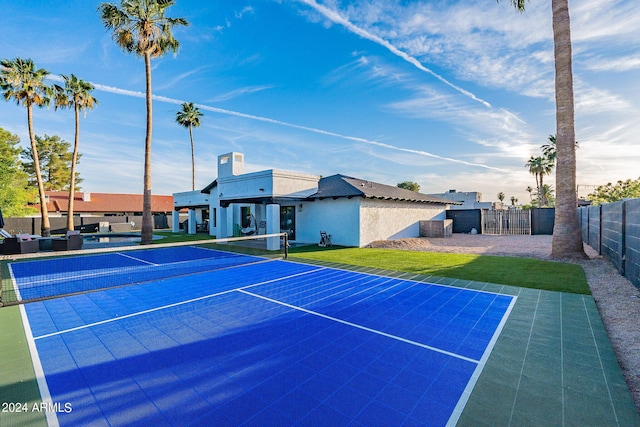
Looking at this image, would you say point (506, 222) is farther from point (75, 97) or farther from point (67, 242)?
point (75, 97)

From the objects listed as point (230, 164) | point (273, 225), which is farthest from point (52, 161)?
point (273, 225)

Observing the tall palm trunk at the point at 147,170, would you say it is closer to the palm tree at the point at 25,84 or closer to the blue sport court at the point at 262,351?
the palm tree at the point at 25,84

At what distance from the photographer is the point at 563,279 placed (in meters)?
9.34

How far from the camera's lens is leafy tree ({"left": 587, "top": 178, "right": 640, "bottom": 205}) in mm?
44125

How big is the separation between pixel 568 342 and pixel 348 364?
4064 mm

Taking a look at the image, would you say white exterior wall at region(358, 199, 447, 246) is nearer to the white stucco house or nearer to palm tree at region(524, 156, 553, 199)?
the white stucco house

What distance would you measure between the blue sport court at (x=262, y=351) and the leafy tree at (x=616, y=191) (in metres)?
55.6

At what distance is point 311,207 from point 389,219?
6.12 metres

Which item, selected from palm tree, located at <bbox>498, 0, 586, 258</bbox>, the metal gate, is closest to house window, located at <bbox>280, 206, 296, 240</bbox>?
palm tree, located at <bbox>498, 0, 586, 258</bbox>

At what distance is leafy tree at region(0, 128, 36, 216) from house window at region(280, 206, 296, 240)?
2495 centimetres

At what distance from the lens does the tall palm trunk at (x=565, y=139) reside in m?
12.7

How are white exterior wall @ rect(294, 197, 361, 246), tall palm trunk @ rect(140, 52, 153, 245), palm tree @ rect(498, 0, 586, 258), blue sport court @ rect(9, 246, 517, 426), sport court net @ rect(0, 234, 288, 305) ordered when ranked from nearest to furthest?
blue sport court @ rect(9, 246, 517, 426)
sport court net @ rect(0, 234, 288, 305)
palm tree @ rect(498, 0, 586, 258)
white exterior wall @ rect(294, 197, 361, 246)
tall palm trunk @ rect(140, 52, 153, 245)

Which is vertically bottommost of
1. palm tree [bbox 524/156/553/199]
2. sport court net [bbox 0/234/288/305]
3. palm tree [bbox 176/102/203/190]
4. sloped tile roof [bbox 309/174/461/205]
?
sport court net [bbox 0/234/288/305]

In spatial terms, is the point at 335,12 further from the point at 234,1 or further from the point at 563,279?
the point at 563,279
